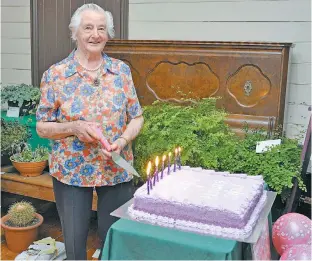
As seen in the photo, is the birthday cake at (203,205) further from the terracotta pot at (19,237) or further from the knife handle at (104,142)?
the terracotta pot at (19,237)

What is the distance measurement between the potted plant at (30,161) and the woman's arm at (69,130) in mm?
1480

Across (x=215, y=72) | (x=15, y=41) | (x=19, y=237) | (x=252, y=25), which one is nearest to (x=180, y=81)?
(x=215, y=72)

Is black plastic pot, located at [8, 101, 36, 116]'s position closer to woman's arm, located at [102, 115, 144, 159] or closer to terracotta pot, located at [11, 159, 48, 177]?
terracotta pot, located at [11, 159, 48, 177]

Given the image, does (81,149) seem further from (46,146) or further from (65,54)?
(65,54)

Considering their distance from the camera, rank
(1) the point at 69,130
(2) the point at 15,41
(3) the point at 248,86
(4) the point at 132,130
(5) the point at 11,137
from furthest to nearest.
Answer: (2) the point at 15,41, (5) the point at 11,137, (3) the point at 248,86, (4) the point at 132,130, (1) the point at 69,130

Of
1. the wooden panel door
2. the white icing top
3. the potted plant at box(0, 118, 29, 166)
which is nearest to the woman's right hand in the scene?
the white icing top

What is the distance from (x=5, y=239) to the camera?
3416 mm

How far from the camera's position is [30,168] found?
3.43m

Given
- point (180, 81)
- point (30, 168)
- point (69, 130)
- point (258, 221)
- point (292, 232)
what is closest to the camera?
point (258, 221)

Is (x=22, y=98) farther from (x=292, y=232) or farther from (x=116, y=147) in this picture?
(x=292, y=232)

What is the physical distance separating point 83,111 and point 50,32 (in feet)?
8.93

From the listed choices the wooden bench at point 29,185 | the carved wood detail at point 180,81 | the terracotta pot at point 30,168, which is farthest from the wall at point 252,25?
the wooden bench at point 29,185

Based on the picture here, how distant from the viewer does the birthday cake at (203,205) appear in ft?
4.90

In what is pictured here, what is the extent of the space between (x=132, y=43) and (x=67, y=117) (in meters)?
1.60
